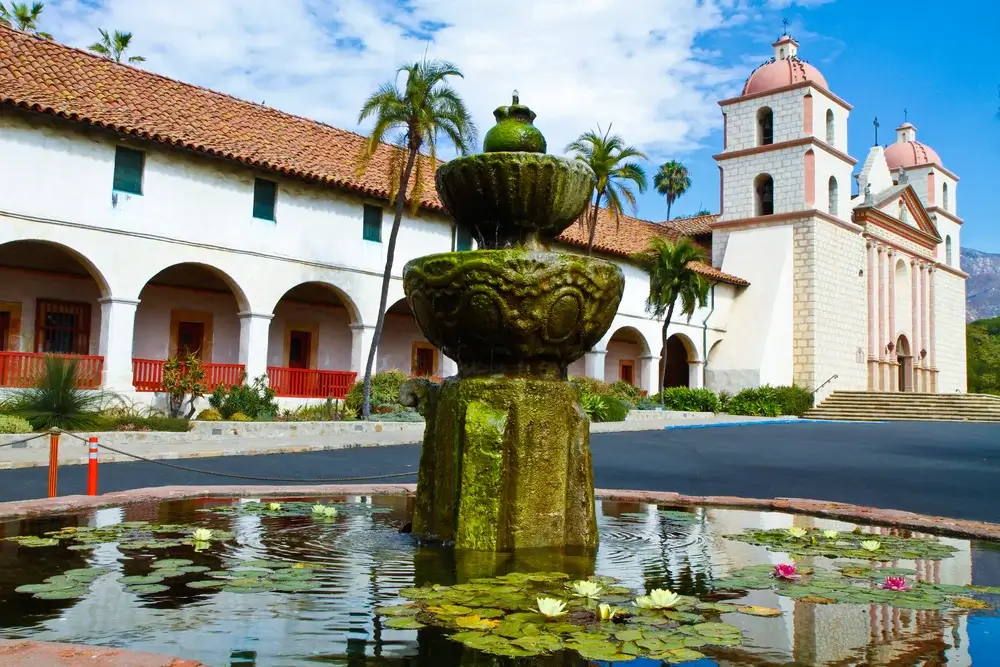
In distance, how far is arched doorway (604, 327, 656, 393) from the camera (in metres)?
32.6

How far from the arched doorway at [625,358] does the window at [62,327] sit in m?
18.7

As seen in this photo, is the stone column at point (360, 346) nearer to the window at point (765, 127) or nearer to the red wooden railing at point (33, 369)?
the red wooden railing at point (33, 369)

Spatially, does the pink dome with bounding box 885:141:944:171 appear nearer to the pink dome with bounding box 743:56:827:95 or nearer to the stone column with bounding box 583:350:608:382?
the pink dome with bounding box 743:56:827:95

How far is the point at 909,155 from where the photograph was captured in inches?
1821

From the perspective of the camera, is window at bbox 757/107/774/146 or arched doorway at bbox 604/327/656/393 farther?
window at bbox 757/107/774/146

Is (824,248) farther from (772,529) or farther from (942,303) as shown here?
(772,529)

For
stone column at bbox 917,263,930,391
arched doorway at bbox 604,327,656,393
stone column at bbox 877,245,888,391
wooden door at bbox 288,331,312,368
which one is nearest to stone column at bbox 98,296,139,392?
wooden door at bbox 288,331,312,368

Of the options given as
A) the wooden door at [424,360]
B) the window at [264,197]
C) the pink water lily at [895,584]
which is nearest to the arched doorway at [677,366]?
the wooden door at [424,360]

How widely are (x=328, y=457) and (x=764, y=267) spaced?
25548 millimetres

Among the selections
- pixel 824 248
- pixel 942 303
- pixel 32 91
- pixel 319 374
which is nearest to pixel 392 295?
pixel 319 374

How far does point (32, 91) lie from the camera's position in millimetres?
15703

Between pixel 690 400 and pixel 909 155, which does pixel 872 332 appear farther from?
pixel 909 155

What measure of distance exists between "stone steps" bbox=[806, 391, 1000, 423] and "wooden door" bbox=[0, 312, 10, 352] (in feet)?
90.1

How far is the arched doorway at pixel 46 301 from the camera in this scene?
18.2m
